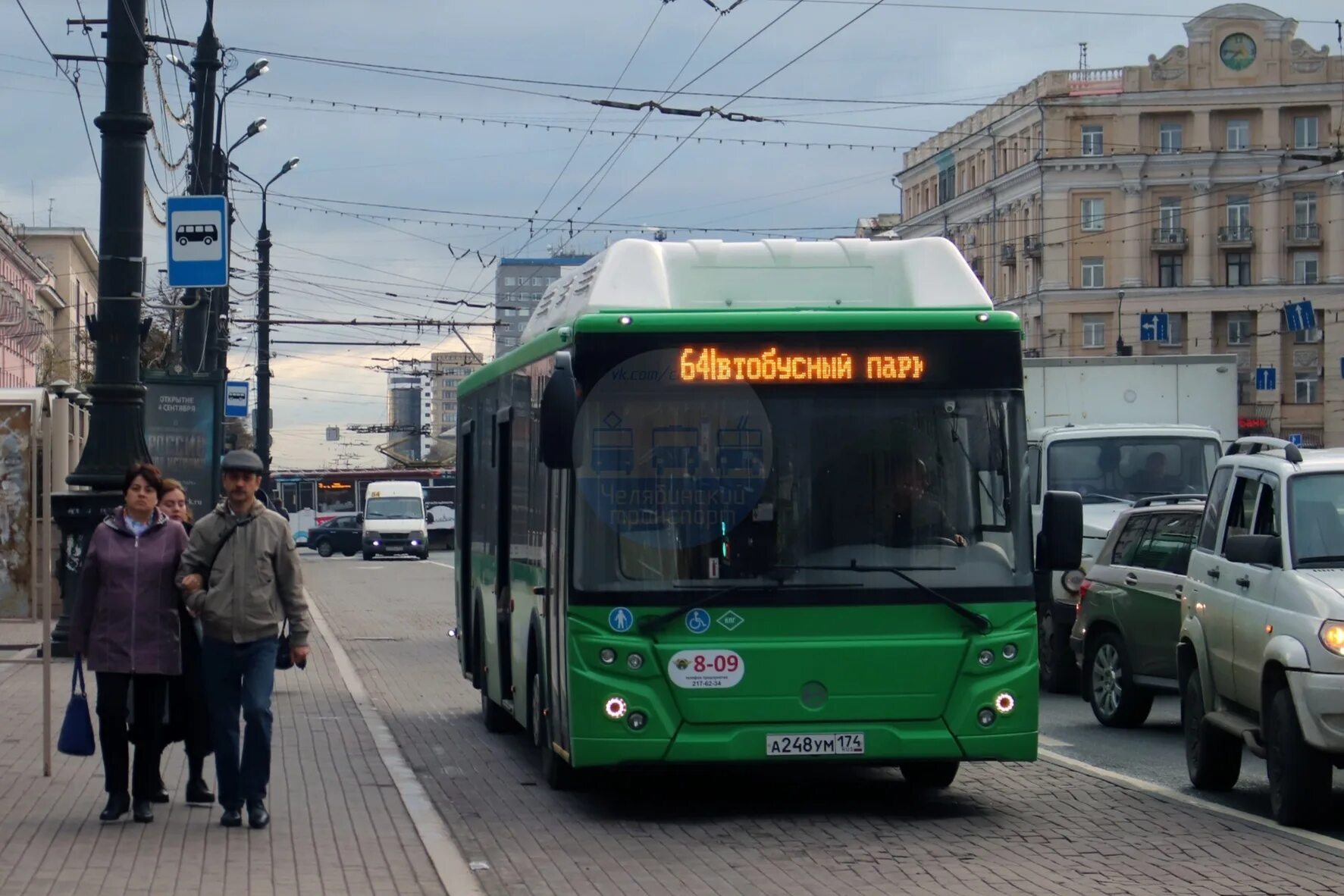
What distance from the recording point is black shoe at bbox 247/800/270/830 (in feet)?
30.2

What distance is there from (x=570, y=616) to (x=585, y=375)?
1.21 m

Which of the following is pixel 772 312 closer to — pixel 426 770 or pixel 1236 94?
pixel 426 770

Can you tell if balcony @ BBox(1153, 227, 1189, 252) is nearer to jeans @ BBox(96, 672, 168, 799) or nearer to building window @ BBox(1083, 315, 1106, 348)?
building window @ BBox(1083, 315, 1106, 348)

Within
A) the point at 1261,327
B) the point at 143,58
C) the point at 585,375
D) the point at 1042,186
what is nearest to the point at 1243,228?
the point at 1261,327

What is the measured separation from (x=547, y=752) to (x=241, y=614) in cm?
256

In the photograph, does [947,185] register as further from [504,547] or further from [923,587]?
[923,587]

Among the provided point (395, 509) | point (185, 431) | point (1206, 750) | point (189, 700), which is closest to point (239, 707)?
point (189, 700)

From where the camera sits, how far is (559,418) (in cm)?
926

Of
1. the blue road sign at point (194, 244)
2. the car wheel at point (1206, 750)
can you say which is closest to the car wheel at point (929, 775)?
the car wheel at point (1206, 750)

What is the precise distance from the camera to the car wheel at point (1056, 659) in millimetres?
17578

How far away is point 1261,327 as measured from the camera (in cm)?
8538

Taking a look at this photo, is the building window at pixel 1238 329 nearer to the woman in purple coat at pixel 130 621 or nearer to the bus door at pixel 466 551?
the bus door at pixel 466 551

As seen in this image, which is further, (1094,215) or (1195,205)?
(1195,205)

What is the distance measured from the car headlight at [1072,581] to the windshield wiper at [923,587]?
→ 7.89 m
